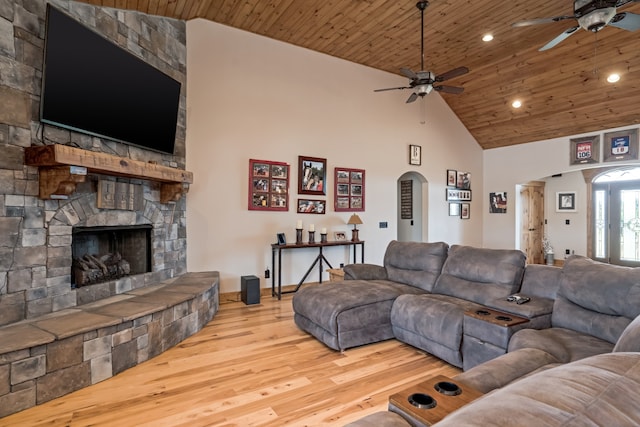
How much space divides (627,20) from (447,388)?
3753mm

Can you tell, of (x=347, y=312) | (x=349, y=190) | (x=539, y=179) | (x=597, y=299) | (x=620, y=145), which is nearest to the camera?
(x=597, y=299)

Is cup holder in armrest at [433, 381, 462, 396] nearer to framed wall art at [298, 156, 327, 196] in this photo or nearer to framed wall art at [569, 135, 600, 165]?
framed wall art at [298, 156, 327, 196]

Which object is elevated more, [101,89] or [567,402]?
[101,89]

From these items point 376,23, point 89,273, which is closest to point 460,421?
point 89,273

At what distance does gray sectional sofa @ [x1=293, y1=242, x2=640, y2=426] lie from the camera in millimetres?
656

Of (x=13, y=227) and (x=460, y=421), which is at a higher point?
(x=13, y=227)

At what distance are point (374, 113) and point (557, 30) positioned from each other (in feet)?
9.66

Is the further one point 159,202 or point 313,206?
point 313,206

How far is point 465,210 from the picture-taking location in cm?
805

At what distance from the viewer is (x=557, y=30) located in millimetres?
5008

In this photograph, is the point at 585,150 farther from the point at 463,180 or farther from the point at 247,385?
the point at 247,385

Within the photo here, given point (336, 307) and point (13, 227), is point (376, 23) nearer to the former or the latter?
point (336, 307)

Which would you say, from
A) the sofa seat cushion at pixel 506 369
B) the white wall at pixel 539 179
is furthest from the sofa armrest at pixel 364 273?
the white wall at pixel 539 179

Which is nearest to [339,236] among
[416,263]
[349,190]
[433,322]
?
[349,190]
